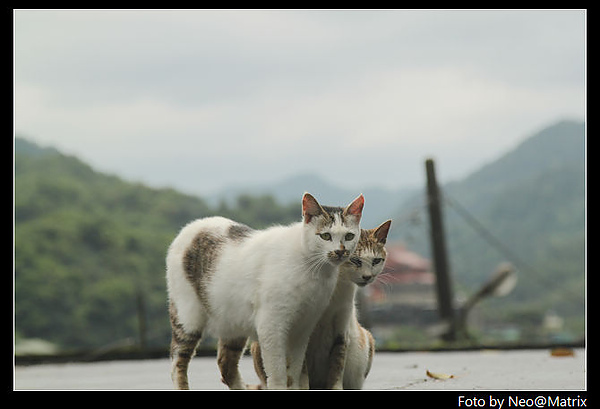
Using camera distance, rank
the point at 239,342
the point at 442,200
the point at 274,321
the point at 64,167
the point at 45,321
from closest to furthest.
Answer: the point at 274,321, the point at 239,342, the point at 442,200, the point at 45,321, the point at 64,167

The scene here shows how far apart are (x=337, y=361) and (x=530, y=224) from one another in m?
99.4

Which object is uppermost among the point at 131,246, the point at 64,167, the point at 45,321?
the point at 64,167

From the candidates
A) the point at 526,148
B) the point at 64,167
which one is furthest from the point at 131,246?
the point at 526,148

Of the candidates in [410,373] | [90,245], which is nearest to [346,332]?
[410,373]

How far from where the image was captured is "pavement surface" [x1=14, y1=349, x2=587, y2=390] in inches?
239

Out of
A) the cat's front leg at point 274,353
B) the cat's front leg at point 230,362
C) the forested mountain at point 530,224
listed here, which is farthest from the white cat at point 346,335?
the forested mountain at point 530,224

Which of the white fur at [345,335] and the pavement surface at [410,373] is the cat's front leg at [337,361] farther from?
the pavement surface at [410,373]

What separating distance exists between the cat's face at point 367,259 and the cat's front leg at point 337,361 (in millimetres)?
466

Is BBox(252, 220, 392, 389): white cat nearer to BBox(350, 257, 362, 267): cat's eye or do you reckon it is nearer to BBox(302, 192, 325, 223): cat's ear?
BBox(350, 257, 362, 267): cat's eye

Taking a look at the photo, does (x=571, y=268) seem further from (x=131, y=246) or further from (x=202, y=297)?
(x=202, y=297)

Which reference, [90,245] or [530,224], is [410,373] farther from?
[530,224]

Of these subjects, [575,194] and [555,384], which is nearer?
[555,384]

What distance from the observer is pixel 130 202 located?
91812 millimetres

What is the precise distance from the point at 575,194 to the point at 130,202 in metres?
57.5
